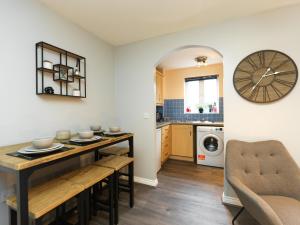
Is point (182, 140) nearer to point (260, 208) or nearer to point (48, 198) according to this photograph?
point (260, 208)

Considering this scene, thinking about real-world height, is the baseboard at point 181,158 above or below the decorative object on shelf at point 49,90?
below

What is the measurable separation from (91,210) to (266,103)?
248 cm

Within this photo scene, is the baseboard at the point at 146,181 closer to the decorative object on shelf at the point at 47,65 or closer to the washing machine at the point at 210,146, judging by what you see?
the washing machine at the point at 210,146

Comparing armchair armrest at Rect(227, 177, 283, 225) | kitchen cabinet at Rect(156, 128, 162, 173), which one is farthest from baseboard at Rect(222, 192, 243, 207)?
kitchen cabinet at Rect(156, 128, 162, 173)

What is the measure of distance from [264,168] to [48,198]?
79.1 inches

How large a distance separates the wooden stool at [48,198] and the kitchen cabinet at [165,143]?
2242mm

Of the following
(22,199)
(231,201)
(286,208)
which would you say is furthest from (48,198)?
(231,201)

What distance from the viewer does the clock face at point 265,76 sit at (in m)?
1.72

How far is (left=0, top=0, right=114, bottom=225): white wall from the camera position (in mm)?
1364

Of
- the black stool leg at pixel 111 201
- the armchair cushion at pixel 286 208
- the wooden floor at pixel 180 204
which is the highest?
the armchair cushion at pixel 286 208

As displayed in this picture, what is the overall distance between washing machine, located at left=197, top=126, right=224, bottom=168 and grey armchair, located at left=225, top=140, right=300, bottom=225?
1.59m

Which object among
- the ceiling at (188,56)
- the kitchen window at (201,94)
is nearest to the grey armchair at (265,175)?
the ceiling at (188,56)

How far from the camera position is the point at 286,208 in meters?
1.20

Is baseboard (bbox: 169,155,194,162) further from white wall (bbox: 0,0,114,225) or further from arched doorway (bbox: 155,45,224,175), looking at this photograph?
white wall (bbox: 0,0,114,225)
